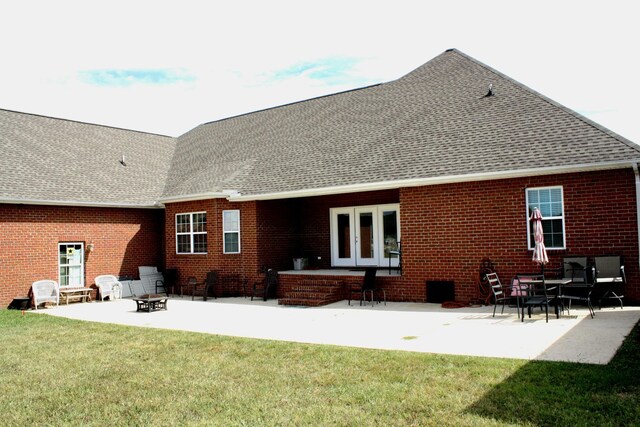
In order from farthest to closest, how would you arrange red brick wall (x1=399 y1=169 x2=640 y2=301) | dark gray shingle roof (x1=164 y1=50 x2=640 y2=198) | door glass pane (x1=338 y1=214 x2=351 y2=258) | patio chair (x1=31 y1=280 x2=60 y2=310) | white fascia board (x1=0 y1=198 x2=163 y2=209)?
door glass pane (x1=338 y1=214 x2=351 y2=258) → patio chair (x1=31 y1=280 x2=60 y2=310) → white fascia board (x1=0 y1=198 x2=163 y2=209) → dark gray shingle roof (x1=164 y1=50 x2=640 y2=198) → red brick wall (x1=399 y1=169 x2=640 y2=301)

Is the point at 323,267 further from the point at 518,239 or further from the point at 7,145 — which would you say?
the point at 7,145

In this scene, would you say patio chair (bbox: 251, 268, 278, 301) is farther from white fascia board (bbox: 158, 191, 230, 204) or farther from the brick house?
white fascia board (bbox: 158, 191, 230, 204)

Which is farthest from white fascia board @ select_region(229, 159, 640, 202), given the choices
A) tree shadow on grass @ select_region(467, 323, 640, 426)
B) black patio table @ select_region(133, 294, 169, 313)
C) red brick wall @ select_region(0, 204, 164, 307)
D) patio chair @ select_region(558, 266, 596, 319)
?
red brick wall @ select_region(0, 204, 164, 307)

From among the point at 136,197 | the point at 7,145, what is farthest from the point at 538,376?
the point at 7,145

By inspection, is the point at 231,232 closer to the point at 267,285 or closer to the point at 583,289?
the point at 267,285

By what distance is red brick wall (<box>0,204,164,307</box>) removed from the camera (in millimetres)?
16781

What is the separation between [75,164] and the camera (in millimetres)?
20688

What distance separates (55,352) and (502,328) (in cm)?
845

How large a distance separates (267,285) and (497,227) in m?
7.46

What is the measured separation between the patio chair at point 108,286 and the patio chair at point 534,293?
46.9ft

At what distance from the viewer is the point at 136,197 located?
20.6m

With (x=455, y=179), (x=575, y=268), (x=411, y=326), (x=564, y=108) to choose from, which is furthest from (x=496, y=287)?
(x=564, y=108)

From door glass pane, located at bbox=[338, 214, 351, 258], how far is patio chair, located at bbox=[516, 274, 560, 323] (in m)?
8.01

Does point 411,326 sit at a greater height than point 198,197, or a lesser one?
lesser
